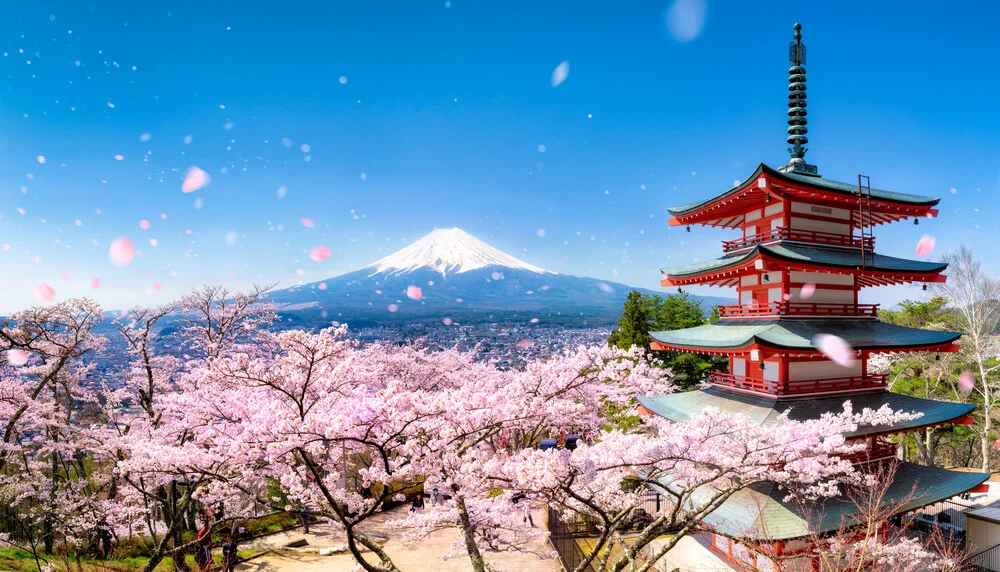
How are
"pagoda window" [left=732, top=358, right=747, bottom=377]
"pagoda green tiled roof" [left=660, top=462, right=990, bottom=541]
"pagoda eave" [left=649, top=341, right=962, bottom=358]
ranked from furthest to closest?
1. "pagoda window" [left=732, top=358, right=747, bottom=377]
2. "pagoda eave" [left=649, top=341, right=962, bottom=358]
3. "pagoda green tiled roof" [left=660, top=462, right=990, bottom=541]

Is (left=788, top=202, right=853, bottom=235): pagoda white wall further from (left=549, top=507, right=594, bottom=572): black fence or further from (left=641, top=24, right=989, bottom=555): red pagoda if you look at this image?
(left=549, top=507, right=594, bottom=572): black fence

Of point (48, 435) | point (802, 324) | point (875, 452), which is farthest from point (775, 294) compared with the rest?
point (48, 435)

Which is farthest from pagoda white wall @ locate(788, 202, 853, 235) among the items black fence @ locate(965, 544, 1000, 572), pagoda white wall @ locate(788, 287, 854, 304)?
black fence @ locate(965, 544, 1000, 572)

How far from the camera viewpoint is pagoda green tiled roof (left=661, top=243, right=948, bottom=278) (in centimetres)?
1037

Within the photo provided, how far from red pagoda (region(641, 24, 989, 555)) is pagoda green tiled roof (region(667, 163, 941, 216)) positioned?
0.12ft

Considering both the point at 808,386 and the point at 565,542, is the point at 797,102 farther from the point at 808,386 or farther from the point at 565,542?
the point at 565,542

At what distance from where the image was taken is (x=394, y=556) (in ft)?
44.9

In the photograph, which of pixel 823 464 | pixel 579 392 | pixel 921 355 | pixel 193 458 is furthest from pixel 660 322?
pixel 193 458

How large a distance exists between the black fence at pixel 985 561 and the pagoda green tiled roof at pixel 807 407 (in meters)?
3.99

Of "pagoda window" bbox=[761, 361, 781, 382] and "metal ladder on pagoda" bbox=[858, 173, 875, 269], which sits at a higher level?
"metal ladder on pagoda" bbox=[858, 173, 875, 269]

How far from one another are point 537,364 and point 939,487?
31.3ft

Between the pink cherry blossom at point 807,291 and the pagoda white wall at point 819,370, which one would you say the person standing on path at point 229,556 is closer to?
the pagoda white wall at point 819,370

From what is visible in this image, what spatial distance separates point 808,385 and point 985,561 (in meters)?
6.95

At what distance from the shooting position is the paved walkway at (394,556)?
1296 centimetres
